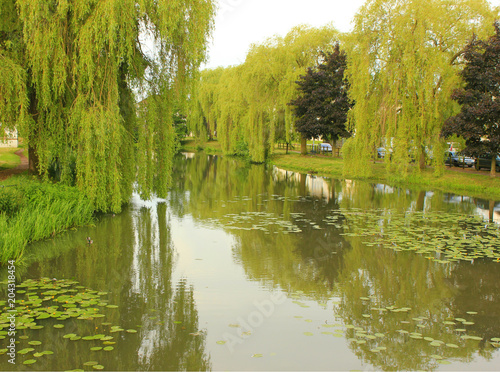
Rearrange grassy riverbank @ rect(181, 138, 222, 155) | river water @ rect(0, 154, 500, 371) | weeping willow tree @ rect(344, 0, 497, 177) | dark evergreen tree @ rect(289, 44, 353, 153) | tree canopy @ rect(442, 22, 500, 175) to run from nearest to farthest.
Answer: river water @ rect(0, 154, 500, 371), tree canopy @ rect(442, 22, 500, 175), weeping willow tree @ rect(344, 0, 497, 177), dark evergreen tree @ rect(289, 44, 353, 153), grassy riverbank @ rect(181, 138, 222, 155)

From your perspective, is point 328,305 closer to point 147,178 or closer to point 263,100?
point 147,178

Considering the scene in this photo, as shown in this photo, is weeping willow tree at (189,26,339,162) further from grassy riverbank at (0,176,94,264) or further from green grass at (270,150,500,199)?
grassy riverbank at (0,176,94,264)

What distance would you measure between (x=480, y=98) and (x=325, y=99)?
51.0ft

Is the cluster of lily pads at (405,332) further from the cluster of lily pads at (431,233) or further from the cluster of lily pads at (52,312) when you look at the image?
the cluster of lily pads at (431,233)

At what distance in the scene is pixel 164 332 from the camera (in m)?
5.89

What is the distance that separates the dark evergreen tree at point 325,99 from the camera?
116 feet

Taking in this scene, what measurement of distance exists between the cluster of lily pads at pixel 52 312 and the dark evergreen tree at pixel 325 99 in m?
30.0

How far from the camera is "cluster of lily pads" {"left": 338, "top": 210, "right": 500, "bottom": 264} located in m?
10.2

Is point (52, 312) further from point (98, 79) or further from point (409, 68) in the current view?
point (409, 68)

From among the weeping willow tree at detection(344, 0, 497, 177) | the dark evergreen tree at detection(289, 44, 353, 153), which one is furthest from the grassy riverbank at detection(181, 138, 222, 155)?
the weeping willow tree at detection(344, 0, 497, 177)

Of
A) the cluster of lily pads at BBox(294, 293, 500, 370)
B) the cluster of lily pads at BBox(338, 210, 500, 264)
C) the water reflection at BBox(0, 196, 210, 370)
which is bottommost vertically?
the cluster of lily pads at BBox(294, 293, 500, 370)

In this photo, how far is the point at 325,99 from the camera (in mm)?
35781

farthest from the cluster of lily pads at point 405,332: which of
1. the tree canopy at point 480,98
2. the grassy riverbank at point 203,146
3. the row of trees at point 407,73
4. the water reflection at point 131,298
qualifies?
the grassy riverbank at point 203,146

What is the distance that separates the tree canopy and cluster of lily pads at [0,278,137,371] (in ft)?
64.3
